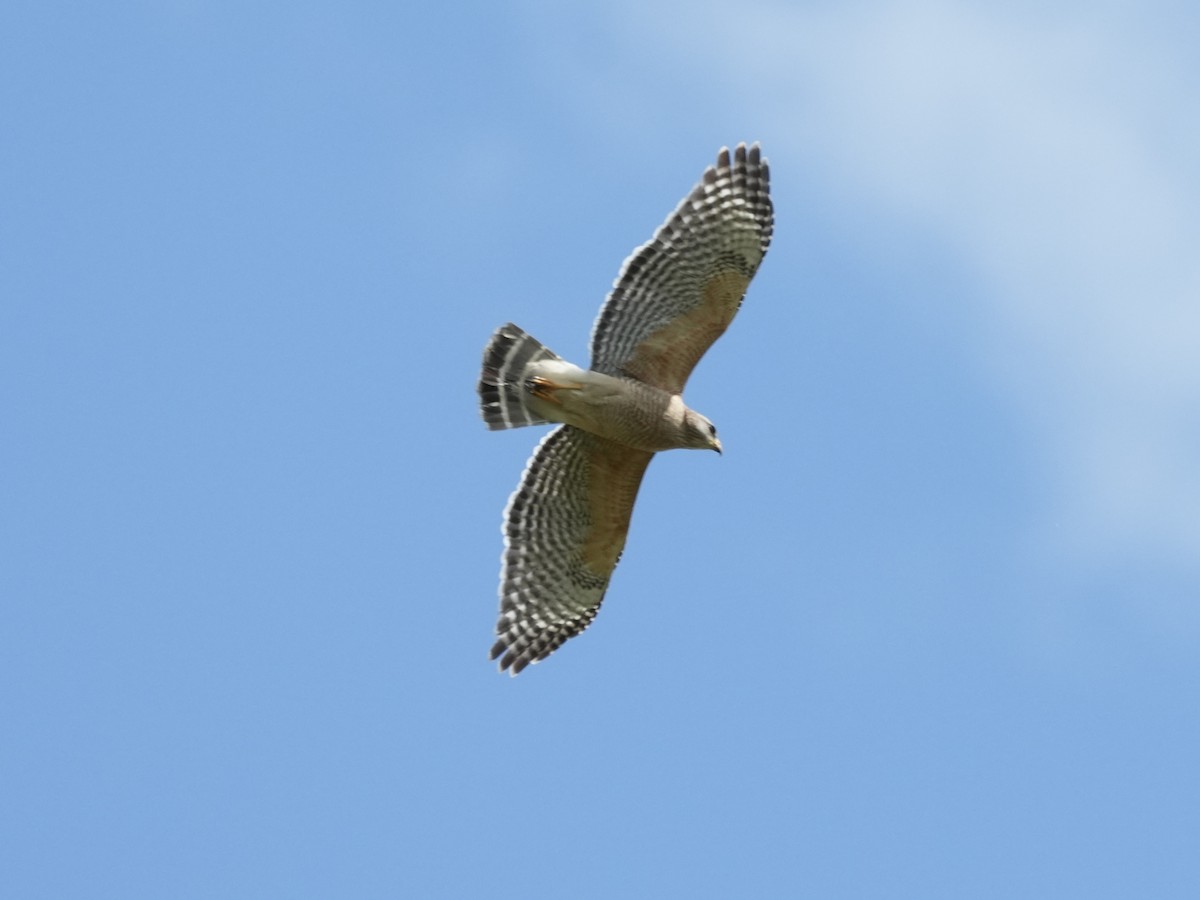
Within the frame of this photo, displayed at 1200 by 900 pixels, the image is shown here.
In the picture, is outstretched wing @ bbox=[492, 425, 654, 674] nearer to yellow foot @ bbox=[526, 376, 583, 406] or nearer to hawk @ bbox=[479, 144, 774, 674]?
hawk @ bbox=[479, 144, 774, 674]

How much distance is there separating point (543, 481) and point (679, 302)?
1.87 metres

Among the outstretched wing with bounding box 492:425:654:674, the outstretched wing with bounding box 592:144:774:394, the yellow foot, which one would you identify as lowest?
the outstretched wing with bounding box 492:425:654:674

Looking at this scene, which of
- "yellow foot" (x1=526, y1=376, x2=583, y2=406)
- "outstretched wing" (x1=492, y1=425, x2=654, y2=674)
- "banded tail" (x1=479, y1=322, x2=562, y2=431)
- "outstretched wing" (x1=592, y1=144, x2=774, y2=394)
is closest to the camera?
"outstretched wing" (x1=592, y1=144, x2=774, y2=394)

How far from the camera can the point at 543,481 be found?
16.1 metres

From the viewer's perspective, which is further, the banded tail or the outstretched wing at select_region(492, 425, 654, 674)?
the outstretched wing at select_region(492, 425, 654, 674)

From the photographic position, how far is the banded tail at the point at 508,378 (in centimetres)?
1560

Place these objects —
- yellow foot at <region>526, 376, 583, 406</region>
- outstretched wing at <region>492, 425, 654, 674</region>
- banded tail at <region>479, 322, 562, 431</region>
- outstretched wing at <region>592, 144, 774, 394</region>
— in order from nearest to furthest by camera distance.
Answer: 1. outstretched wing at <region>592, 144, 774, 394</region>
2. yellow foot at <region>526, 376, 583, 406</region>
3. banded tail at <region>479, 322, 562, 431</region>
4. outstretched wing at <region>492, 425, 654, 674</region>

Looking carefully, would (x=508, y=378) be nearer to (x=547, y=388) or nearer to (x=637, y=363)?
(x=547, y=388)

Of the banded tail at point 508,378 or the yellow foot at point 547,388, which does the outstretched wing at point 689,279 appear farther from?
the banded tail at point 508,378

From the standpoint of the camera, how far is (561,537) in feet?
53.4

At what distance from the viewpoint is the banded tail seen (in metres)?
15.6

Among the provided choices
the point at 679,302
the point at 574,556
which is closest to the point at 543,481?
the point at 574,556

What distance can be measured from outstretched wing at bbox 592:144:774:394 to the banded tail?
20.8 inches

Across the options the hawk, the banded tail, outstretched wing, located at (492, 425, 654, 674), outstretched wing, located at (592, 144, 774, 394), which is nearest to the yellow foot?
the hawk
